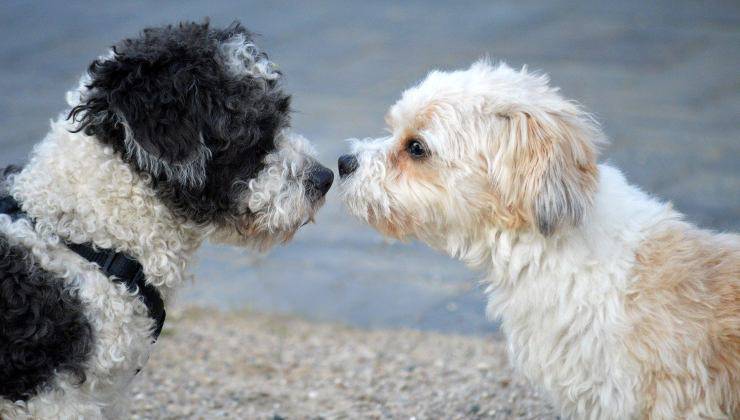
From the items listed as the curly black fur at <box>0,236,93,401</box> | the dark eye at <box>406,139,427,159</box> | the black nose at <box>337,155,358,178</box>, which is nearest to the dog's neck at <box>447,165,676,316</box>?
the dark eye at <box>406,139,427,159</box>

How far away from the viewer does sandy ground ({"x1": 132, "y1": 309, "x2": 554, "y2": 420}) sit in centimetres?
487

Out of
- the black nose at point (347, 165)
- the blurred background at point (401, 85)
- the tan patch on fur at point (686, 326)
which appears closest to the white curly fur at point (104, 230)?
the black nose at point (347, 165)

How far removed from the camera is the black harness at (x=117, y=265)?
3.46 meters

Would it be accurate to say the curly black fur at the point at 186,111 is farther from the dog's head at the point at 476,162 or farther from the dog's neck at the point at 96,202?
the dog's head at the point at 476,162

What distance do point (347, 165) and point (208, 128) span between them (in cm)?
63

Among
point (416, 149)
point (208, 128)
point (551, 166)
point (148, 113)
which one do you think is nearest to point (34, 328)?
point (148, 113)

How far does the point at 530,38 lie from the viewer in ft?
35.6

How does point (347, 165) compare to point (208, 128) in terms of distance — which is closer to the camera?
point (208, 128)

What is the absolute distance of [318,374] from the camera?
5.46m

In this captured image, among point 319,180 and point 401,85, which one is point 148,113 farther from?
point 401,85

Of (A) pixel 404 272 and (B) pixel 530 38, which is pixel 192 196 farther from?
(B) pixel 530 38

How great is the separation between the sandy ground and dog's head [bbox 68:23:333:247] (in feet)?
4.55

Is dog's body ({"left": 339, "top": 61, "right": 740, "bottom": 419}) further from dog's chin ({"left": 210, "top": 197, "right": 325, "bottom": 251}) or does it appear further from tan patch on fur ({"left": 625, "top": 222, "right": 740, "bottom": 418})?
dog's chin ({"left": 210, "top": 197, "right": 325, "bottom": 251})

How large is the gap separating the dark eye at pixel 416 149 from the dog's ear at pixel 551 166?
373mm
